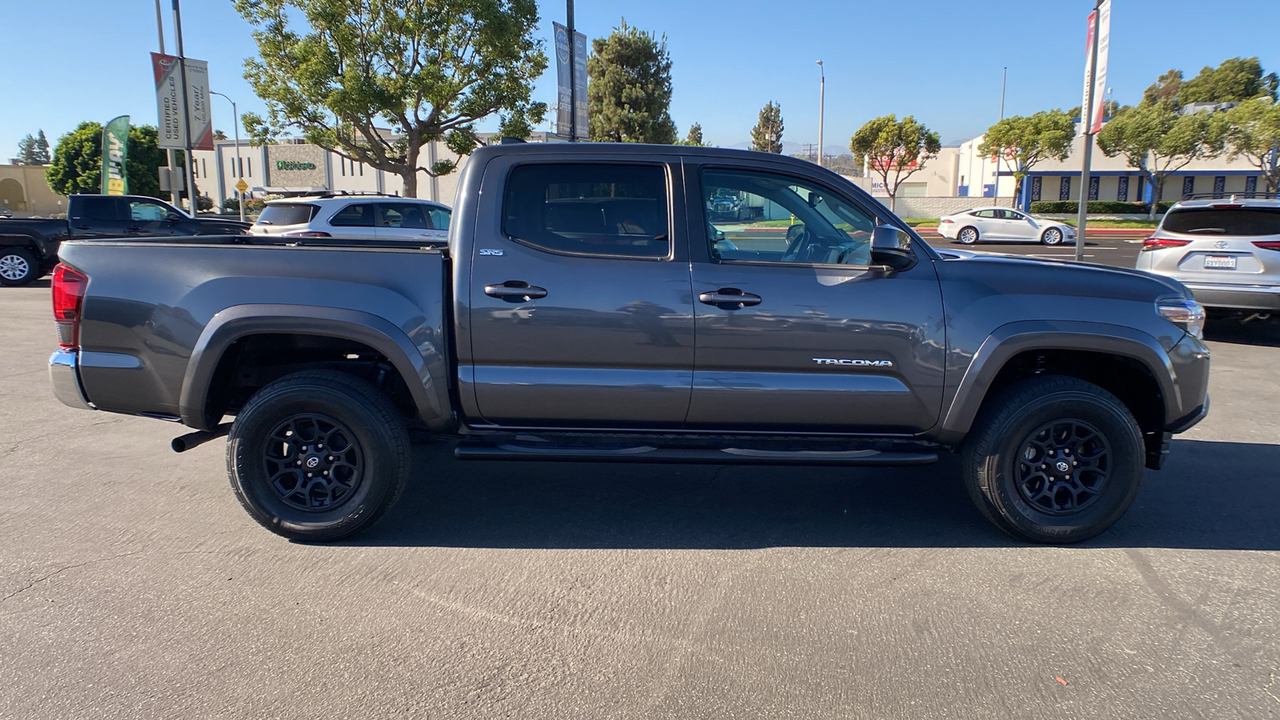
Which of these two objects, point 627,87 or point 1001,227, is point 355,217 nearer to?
point 1001,227

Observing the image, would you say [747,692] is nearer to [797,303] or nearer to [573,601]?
[573,601]

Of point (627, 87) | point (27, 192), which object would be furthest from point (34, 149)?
point (627, 87)

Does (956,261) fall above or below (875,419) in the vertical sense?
above

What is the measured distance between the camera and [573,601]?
3.54 metres

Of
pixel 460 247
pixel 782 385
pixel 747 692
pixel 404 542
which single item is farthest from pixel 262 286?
pixel 747 692

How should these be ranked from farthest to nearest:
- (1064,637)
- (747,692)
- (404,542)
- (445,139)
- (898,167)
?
(898,167) → (445,139) → (404,542) → (1064,637) → (747,692)

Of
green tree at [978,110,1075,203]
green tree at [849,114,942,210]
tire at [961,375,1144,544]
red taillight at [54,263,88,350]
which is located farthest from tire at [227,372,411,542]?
green tree at [978,110,1075,203]

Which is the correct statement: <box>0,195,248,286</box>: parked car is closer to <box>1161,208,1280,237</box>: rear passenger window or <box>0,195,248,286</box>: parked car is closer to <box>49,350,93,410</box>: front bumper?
<box>49,350,93,410</box>: front bumper

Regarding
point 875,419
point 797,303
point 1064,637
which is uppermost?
point 797,303

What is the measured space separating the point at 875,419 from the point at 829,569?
30.6 inches

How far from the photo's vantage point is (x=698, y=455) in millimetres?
4035

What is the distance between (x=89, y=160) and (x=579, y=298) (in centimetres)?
6617

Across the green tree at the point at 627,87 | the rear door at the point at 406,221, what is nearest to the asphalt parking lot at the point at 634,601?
the rear door at the point at 406,221

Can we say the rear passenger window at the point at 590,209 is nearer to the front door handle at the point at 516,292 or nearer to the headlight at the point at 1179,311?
the front door handle at the point at 516,292
